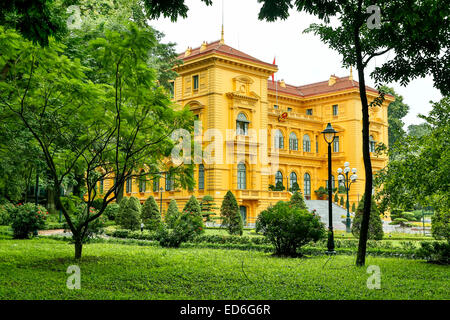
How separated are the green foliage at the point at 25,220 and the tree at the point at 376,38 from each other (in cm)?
1259

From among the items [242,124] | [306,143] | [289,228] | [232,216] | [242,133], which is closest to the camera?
[289,228]

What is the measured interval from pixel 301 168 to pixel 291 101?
807 cm

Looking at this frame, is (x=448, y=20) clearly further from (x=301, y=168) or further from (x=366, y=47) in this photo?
(x=301, y=168)

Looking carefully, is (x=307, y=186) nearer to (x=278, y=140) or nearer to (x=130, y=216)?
(x=278, y=140)

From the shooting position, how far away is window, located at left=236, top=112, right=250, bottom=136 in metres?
37.5

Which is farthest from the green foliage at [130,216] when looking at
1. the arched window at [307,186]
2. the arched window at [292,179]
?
the arched window at [307,186]

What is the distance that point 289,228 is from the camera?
12.7m

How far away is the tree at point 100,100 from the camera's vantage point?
9078mm

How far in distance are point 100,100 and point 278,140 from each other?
1384 inches

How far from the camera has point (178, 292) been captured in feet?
23.9

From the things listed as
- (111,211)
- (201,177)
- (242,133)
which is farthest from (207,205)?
(242,133)

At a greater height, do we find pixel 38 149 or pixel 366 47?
pixel 366 47
